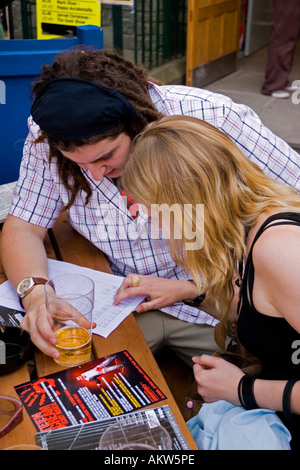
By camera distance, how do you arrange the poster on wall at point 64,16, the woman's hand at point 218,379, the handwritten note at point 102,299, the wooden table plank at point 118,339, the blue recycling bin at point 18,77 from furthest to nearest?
the poster on wall at point 64,16, the blue recycling bin at point 18,77, the handwritten note at point 102,299, the woman's hand at point 218,379, the wooden table plank at point 118,339

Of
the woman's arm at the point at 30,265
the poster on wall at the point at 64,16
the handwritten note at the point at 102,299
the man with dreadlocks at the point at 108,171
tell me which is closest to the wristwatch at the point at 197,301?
the man with dreadlocks at the point at 108,171

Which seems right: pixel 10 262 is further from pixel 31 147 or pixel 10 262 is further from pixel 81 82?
pixel 81 82

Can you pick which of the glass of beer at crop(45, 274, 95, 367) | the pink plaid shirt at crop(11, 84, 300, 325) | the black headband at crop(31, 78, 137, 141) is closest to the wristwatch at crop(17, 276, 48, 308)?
the glass of beer at crop(45, 274, 95, 367)

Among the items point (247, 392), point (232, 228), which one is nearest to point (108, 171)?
point (232, 228)

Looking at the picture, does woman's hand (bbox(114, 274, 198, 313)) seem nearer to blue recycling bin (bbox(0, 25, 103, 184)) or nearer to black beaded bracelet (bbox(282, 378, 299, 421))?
black beaded bracelet (bbox(282, 378, 299, 421))

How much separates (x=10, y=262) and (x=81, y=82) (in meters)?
0.61

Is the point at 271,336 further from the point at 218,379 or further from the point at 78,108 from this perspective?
the point at 78,108

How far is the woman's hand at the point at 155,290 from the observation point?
1557 mm

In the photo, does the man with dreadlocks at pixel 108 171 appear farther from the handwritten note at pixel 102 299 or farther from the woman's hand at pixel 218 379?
the woman's hand at pixel 218 379

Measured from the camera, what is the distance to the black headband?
1.42 m

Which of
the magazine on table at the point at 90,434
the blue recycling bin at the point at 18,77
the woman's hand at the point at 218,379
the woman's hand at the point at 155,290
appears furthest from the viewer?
the blue recycling bin at the point at 18,77

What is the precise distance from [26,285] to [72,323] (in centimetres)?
26

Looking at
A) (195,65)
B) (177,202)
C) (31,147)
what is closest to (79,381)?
(177,202)

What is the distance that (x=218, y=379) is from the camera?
135 centimetres
